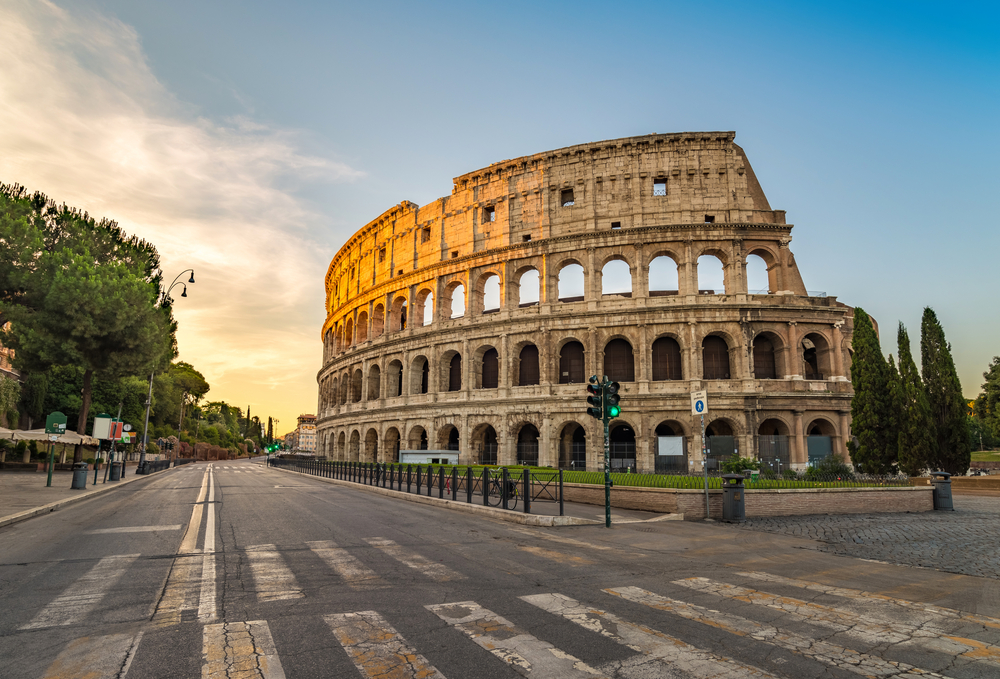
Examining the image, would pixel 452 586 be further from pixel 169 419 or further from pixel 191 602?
pixel 169 419

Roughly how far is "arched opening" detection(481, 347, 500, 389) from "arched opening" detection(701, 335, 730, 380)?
45.7 ft

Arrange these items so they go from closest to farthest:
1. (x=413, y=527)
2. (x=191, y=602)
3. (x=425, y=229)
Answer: (x=191, y=602) → (x=413, y=527) → (x=425, y=229)

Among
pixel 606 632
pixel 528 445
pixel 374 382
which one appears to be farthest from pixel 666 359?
pixel 606 632

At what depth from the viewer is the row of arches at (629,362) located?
32688 mm

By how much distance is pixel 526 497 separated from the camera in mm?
13820

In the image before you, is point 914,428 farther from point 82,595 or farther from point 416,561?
point 82,595

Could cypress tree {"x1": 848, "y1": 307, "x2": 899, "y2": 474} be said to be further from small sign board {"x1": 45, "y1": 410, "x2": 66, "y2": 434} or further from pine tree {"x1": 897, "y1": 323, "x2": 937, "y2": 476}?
small sign board {"x1": 45, "y1": 410, "x2": 66, "y2": 434}

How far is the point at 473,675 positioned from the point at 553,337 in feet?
103

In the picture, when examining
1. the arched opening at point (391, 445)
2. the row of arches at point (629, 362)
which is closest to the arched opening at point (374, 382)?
the arched opening at point (391, 445)

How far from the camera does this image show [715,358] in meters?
33.7

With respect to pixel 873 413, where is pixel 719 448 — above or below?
below

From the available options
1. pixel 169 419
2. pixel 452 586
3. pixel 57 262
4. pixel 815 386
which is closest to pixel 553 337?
pixel 815 386

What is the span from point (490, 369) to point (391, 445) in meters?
10.7

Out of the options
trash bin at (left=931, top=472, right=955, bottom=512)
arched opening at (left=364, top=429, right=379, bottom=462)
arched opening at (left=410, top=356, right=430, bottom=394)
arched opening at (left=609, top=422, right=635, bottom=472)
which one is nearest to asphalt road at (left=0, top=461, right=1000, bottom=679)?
trash bin at (left=931, top=472, right=955, bottom=512)
